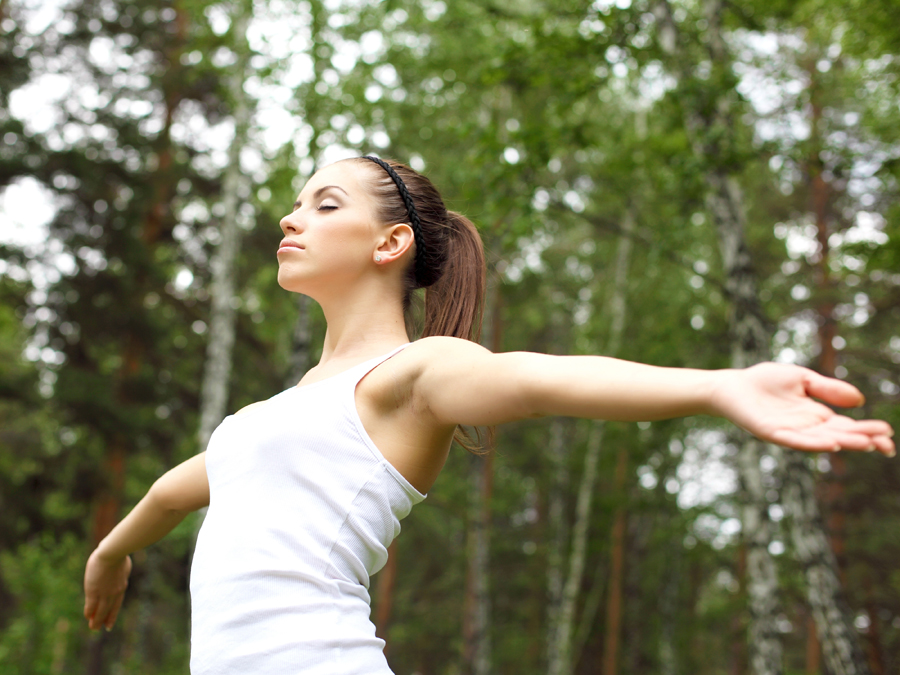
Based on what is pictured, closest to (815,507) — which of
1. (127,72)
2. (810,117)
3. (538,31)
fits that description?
(538,31)

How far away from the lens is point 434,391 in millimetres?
1300

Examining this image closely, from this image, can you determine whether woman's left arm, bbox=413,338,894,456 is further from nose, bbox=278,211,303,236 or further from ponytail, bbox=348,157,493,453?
nose, bbox=278,211,303,236

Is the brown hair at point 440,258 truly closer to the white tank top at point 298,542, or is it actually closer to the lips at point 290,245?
the lips at point 290,245

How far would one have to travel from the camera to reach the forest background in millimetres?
6781

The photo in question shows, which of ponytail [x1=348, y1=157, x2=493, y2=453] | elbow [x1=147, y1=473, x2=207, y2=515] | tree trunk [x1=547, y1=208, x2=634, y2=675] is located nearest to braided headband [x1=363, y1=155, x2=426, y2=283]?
ponytail [x1=348, y1=157, x2=493, y2=453]

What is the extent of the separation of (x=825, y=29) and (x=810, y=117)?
6.06 m

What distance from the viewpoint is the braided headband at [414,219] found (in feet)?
5.86

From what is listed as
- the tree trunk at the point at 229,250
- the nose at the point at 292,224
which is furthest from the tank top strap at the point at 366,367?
the tree trunk at the point at 229,250

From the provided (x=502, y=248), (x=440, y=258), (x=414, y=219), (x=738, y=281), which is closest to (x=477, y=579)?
(x=502, y=248)

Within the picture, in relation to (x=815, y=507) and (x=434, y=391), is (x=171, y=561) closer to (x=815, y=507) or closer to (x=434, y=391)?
(x=815, y=507)

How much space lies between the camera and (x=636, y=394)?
103 centimetres

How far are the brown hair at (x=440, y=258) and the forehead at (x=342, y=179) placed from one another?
4 cm

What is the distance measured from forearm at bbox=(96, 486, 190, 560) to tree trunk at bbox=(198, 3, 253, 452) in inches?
305

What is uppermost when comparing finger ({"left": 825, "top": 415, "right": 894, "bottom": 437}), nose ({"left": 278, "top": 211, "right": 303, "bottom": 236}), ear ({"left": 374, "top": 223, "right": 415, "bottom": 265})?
finger ({"left": 825, "top": 415, "right": 894, "bottom": 437})
